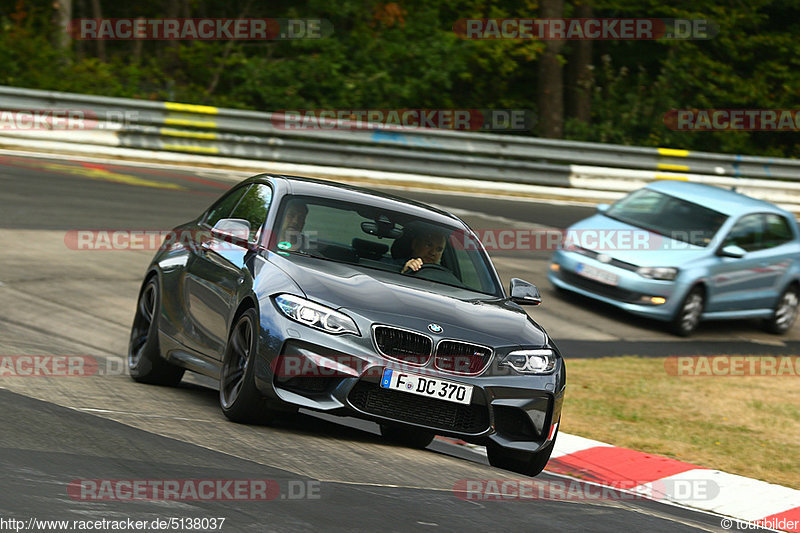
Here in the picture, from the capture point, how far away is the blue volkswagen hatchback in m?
14.9

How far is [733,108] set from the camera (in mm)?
31641

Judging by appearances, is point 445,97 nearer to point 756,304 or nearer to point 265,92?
point 265,92

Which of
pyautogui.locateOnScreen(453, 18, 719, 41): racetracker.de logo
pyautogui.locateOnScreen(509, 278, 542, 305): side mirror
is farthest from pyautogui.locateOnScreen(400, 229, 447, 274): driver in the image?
pyautogui.locateOnScreen(453, 18, 719, 41): racetracker.de logo

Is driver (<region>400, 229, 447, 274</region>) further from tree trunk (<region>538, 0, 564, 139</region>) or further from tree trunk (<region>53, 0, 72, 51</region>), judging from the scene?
tree trunk (<region>538, 0, 564, 139</region>)

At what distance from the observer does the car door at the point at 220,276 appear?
7.86 metres

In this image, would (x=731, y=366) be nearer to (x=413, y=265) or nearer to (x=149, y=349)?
(x=413, y=265)

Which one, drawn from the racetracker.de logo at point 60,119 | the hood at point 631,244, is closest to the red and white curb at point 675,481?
the hood at point 631,244

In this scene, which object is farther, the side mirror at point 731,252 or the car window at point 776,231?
the car window at point 776,231

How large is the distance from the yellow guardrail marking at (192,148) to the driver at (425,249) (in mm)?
13696

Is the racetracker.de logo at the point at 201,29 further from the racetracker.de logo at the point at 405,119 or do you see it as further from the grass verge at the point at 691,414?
the grass verge at the point at 691,414

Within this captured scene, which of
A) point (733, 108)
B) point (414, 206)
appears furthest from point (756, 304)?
point (733, 108)

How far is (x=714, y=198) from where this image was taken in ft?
53.7

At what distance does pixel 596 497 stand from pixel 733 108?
2607 centimetres

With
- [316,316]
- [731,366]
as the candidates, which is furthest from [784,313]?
[316,316]
